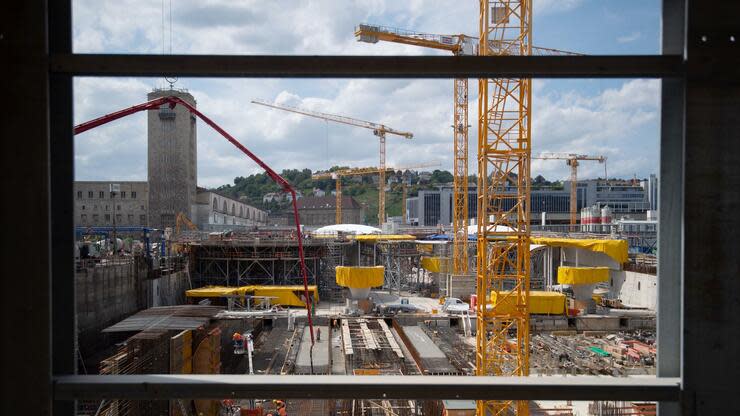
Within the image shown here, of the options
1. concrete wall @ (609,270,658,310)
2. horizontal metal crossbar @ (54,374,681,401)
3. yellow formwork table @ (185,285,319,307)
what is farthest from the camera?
yellow formwork table @ (185,285,319,307)

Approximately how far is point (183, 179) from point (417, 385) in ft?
200

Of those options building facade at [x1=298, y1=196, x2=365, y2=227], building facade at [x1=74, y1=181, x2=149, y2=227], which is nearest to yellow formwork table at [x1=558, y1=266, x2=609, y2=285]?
building facade at [x1=74, y1=181, x2=149, y2=227]

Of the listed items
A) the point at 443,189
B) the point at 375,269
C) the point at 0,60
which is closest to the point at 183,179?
the point at 375,269

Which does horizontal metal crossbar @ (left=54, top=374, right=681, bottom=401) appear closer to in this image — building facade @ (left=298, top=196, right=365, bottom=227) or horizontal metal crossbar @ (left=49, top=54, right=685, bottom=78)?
horizontal metal crossbar @ (left=49, top=54, right=685, bottom=78)

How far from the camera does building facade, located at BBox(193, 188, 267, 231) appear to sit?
6388 centimetres

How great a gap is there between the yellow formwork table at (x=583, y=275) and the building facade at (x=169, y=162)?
4662cm

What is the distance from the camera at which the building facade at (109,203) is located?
50.3 m

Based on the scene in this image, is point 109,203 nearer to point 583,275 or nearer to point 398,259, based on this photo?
point 398,259

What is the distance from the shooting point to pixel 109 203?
52406 mm

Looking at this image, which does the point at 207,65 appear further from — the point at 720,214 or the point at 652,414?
the point at 652,414

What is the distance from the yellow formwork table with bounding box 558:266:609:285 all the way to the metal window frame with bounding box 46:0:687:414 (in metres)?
27.1

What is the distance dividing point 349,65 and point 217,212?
7080 centimetres

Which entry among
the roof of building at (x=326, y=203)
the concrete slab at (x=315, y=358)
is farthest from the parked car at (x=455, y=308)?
the roof of building at (x=326, y=203)

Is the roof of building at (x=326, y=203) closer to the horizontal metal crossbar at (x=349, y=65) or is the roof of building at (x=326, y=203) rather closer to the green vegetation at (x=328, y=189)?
the green vegetation at (x=328, y=189)
